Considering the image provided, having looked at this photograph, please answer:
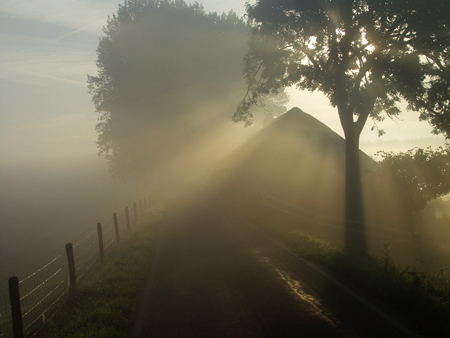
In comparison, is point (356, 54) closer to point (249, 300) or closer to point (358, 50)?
point (358, 50)

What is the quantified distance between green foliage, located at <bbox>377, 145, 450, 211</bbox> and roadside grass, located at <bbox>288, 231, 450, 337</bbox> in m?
9.87

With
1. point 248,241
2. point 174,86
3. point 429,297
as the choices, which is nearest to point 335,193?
point 248,241

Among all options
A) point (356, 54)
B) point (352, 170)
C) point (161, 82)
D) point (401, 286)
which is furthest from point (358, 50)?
point (161, 82)

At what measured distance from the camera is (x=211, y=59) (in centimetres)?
3703

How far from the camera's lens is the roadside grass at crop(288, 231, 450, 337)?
16.5 feet

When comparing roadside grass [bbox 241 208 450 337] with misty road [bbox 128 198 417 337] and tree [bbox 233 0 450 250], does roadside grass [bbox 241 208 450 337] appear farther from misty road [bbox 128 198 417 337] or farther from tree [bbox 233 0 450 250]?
tree [bbox 233 0 450 250]

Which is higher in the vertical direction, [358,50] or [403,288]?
[358,50]

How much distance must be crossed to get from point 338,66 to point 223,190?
61.6 feet

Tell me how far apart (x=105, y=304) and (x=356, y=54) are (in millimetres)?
13506

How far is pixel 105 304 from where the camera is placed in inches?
251

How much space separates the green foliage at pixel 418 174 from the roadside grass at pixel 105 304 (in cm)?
1287

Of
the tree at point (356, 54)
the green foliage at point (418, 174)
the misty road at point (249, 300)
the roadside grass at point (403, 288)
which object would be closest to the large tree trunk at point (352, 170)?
the tree at point (356, 54)

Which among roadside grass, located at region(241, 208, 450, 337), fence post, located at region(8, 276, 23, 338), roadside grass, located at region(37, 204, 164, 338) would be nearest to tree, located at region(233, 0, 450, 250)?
roadside grass, located at region(241, 208, 450, 337)

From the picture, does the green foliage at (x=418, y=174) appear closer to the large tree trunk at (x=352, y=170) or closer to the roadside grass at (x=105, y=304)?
the large tree trunk at (x=352, y=170)
